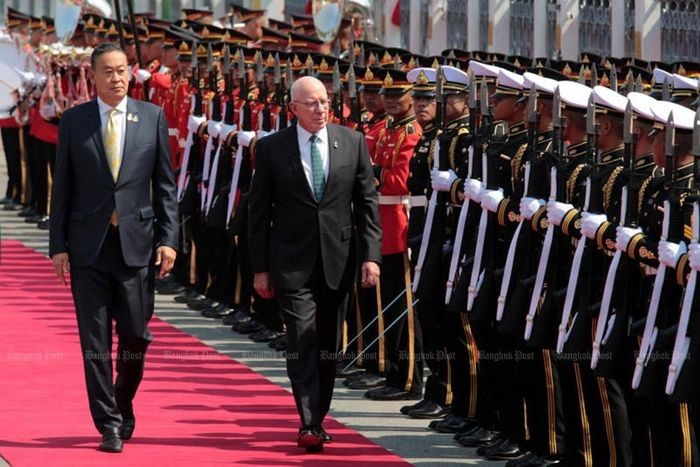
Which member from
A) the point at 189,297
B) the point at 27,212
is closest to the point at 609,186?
the point at 189,297

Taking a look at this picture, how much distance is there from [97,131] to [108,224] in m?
0.41

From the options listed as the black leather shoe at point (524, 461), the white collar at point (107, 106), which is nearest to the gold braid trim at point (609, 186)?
the black leather shoe at point (524, 461)

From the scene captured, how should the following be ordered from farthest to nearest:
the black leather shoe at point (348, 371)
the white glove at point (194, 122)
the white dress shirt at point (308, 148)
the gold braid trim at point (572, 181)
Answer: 1. the white glove at point (194, 122)
2. the black leather shoe at point (348, 371)
3. the white dress shirt at point (308, 148)
4. the gold braid trim at point (572, 181)

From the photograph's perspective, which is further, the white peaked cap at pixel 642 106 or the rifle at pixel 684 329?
the white peaked cap at pixel 642 106

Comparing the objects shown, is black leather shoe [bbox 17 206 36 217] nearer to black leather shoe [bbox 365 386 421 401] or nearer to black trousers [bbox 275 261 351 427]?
black leather shoe [bbox 365 386 421 401]

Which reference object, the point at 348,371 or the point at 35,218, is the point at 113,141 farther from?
the point at 35,218

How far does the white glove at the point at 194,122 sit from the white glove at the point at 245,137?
3.37 ft

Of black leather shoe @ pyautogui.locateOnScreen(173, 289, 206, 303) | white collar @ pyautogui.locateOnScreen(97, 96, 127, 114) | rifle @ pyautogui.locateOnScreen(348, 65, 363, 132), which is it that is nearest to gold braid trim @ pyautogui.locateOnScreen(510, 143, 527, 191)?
white collar @ pyautogui.locateOnScreen(97, 96, 127, 114)

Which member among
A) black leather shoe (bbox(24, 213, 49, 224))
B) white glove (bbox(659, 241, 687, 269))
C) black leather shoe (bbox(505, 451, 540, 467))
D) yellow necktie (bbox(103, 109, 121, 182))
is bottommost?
black leather shoe (bbox(505, 451, 540, 467))

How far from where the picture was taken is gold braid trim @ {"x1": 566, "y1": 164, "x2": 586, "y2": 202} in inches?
325

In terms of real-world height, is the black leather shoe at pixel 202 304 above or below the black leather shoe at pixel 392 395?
below

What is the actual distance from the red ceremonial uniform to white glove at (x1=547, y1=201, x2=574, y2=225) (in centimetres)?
225

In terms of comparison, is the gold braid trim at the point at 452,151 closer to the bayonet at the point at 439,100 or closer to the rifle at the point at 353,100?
the bayonet at the point at 439,100

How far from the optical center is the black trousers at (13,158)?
20594mm
